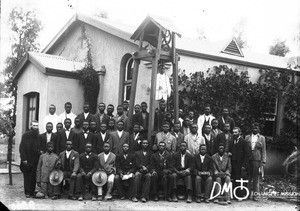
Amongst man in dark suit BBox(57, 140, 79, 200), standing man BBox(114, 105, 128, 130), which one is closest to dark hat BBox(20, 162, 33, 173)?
man in dark suit BBox(57, 140, 79, 200)

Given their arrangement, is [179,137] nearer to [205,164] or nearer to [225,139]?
[205,164]

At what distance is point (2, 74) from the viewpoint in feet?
66.8

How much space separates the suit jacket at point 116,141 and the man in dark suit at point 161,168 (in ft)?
2.97

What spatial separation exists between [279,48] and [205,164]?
23.2 meters

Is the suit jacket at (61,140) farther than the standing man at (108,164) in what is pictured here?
Yes

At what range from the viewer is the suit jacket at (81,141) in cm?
949

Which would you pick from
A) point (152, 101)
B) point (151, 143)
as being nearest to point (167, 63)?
point (152, 101)

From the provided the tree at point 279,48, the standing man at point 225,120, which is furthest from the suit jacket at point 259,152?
the tree at point 279,48

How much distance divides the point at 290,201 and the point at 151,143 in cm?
376

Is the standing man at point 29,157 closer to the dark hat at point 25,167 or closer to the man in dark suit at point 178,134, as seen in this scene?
the dark hat at point 25,167

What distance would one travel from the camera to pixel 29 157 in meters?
8.90

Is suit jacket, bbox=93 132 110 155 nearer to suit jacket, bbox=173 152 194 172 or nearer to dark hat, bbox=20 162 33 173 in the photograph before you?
dark hat, bbox=20 162 33 173

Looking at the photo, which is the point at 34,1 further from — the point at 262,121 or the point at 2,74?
the point at 262,121

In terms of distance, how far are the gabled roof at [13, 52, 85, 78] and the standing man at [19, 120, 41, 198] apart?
13.7 feet
